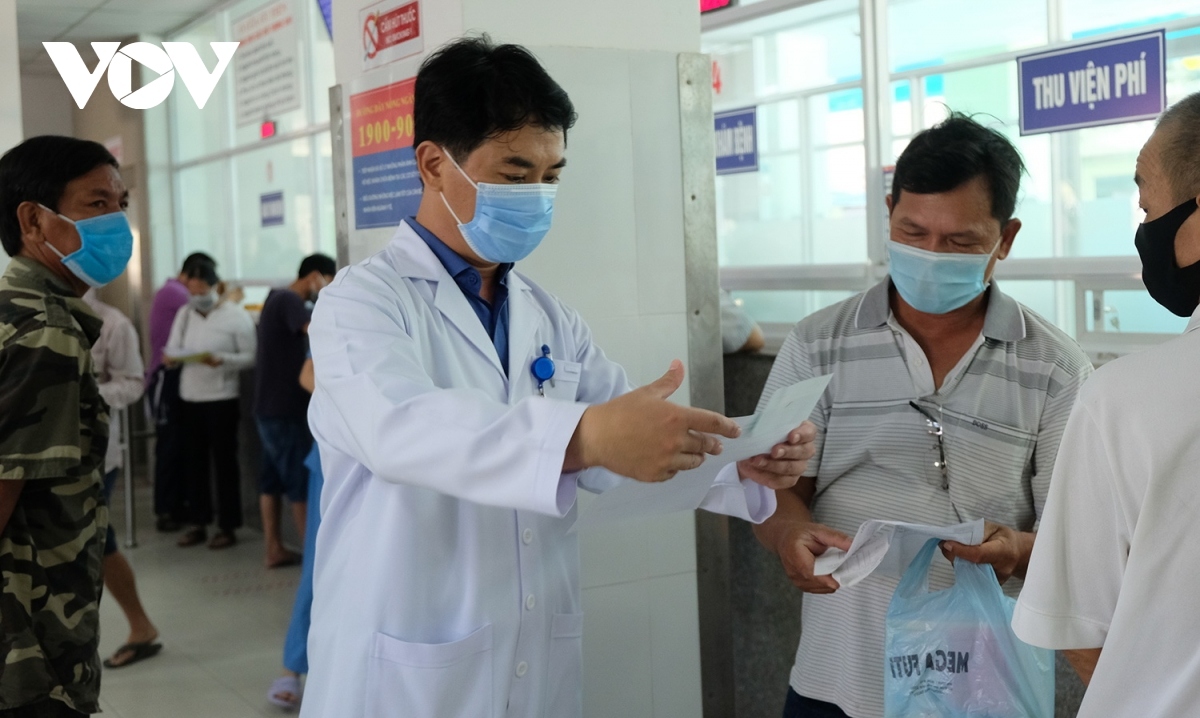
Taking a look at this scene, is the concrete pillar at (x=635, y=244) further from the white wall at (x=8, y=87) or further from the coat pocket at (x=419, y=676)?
the white wall at (x=8, y=87)

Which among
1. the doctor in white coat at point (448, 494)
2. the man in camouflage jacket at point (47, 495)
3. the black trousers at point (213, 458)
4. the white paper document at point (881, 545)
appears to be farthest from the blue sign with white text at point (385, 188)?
the black trousers at point (213, 458)

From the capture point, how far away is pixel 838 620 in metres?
1.82

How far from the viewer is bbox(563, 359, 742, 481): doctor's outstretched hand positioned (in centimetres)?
113

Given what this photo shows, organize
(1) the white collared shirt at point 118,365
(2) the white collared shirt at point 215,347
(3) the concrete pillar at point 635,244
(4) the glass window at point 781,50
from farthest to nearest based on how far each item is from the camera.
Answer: (2) the white collared shirt at point 215,347
(4) the glass window at point 781,50
(1) the white collared shirt at point 118,365
(3) the concrete pillar at point 635,244

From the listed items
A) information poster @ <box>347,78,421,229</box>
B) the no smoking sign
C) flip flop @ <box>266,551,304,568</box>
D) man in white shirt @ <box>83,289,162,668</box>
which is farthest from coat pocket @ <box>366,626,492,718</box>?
flip flop @ <box>266,551,304,568</box>

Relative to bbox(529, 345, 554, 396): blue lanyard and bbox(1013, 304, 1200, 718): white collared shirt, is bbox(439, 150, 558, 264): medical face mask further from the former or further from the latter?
bbox(1013, 304, 1200, 718): white collared shirt

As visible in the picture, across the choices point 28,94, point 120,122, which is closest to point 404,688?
point 120,122

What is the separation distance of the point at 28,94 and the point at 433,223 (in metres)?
11.2

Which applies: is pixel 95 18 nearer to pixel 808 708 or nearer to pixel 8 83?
pixel 8 83

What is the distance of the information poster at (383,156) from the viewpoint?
8.34ft

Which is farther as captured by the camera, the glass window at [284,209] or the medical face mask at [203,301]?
the glass window at [284,209]

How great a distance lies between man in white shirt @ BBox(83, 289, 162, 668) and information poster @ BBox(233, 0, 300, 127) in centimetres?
322

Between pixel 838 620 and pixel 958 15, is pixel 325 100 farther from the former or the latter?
pixel 838 620

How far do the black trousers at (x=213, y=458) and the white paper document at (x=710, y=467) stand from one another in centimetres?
584
